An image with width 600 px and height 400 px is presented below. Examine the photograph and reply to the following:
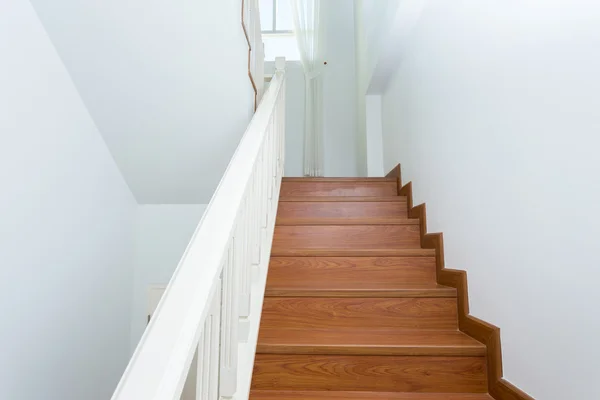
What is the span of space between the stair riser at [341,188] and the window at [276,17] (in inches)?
103

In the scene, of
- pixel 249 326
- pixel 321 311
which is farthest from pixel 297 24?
pixel 249 326

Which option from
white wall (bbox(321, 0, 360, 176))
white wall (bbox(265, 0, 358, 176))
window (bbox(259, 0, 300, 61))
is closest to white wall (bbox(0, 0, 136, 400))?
white wall (bbox(265, 0, 358, 176))

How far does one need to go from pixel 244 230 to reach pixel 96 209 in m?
1.63

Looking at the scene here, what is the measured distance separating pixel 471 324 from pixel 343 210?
127cm

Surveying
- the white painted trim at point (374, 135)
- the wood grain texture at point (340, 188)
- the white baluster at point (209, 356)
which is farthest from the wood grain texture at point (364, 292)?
the white painted trim at point (374, 135)

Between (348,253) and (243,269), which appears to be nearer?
(243,269)

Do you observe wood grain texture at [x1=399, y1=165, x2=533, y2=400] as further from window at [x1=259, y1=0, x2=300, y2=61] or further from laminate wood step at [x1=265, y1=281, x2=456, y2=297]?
window at [x1=259, y1=0, x2=300, y2=61]

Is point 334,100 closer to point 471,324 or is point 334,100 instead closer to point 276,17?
point 276,17

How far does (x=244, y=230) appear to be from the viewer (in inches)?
48.0

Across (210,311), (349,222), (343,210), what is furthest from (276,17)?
(210,311)

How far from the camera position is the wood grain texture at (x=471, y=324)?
136cm

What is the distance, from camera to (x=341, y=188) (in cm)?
312

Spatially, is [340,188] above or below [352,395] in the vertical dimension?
above

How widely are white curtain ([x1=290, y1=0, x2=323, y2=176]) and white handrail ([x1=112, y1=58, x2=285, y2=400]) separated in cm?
255
